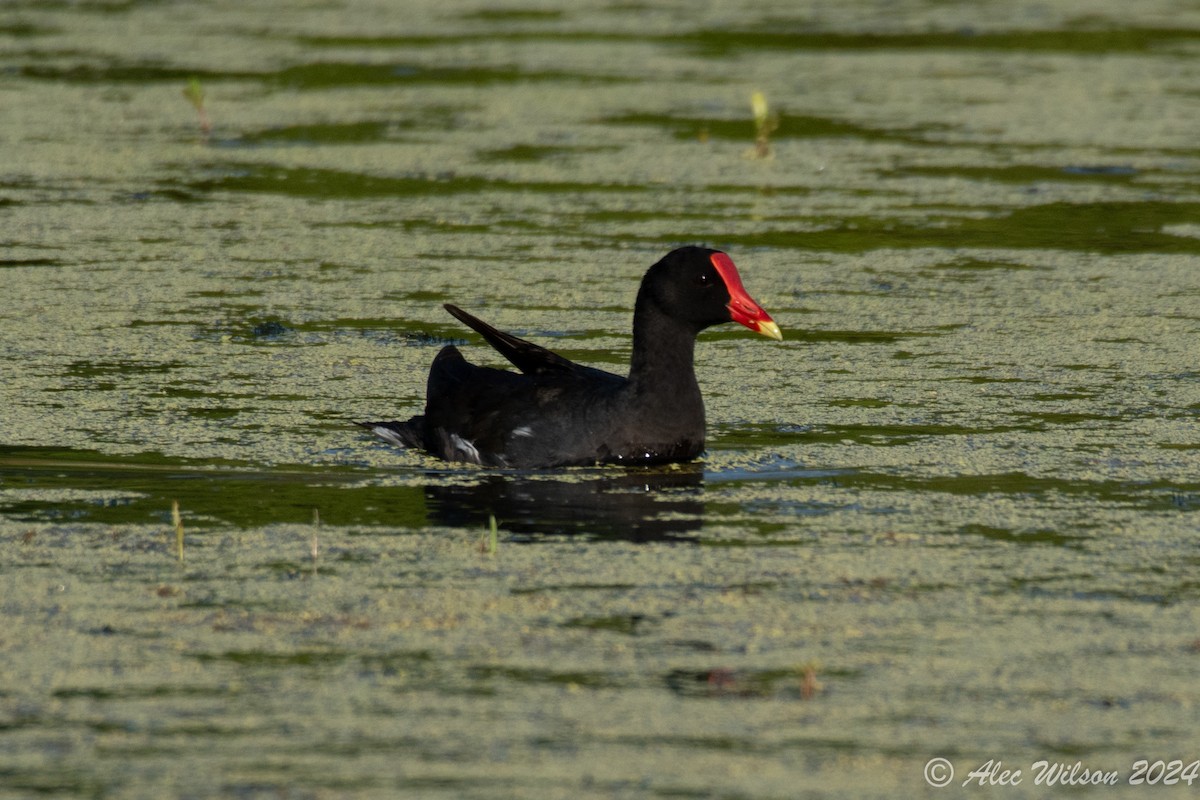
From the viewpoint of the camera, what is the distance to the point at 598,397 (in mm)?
4879

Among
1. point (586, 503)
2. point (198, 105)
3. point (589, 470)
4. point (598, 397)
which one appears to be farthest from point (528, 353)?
point (198, 105)

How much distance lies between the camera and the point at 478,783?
9.18ft

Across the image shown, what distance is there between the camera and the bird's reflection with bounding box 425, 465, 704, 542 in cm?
419

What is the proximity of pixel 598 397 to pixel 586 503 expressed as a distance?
506 millimetres

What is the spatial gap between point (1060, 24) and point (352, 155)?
6.11 metres

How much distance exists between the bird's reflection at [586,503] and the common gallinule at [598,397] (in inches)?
3.4

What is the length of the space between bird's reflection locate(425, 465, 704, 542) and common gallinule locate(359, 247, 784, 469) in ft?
0.29

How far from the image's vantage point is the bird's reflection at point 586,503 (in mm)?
4188

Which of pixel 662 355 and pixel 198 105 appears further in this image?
pixel 198 105

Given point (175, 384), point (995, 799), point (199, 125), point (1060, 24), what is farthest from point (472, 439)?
point (1060, 24)

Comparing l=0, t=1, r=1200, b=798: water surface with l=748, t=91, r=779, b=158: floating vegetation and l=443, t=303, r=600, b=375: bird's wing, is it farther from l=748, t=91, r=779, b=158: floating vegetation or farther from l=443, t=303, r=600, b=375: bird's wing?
l=443, t=303, r=600, b=375: bird's wing

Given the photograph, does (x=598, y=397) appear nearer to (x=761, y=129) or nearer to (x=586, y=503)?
(x=586, y=503)

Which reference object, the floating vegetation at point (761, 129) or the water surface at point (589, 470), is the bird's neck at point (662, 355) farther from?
the floating vegetation at point (761, 129)

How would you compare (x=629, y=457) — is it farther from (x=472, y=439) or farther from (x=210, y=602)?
(x=210, y=602)
